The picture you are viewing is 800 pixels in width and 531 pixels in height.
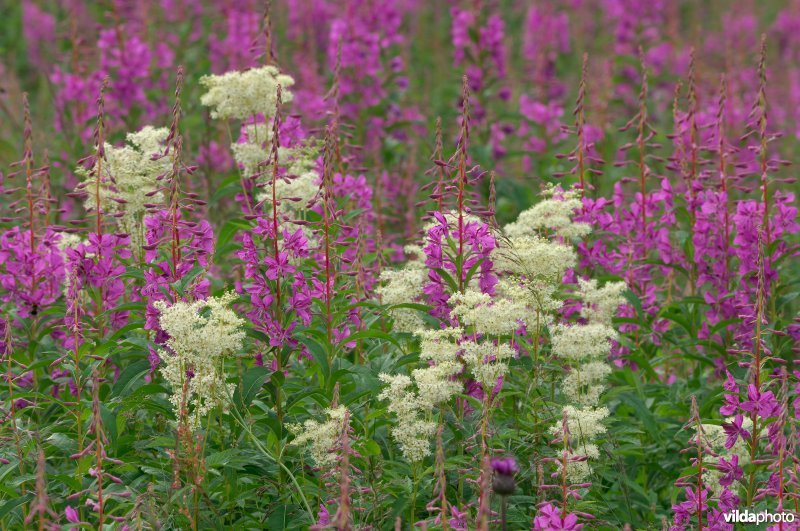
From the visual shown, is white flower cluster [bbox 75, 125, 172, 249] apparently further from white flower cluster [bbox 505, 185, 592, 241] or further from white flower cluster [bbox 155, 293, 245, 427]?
white flower cluster [bbox 505, 185, 592, 241]

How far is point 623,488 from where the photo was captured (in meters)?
4.31

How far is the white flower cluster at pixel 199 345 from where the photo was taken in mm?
3576

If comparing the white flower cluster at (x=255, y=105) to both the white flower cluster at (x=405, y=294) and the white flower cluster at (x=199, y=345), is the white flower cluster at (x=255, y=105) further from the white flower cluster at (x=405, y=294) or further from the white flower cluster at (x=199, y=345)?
the white flower cluster at (x=199, y=345)

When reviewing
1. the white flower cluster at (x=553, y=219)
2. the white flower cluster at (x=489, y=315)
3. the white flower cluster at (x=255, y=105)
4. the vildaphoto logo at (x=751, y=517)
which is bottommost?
the vildaphoto logo at (x=751, y=517)

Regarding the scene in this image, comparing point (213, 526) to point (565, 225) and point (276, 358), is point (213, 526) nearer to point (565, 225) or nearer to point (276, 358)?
point (276, 358)

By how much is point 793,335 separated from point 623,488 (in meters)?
1.09

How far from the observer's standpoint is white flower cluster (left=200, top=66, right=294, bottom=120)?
4.86m

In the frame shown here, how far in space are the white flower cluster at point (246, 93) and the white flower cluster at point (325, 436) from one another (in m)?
1.71

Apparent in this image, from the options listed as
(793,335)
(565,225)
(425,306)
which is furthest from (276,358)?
(793,335)

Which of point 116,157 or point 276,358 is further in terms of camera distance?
point 116,157

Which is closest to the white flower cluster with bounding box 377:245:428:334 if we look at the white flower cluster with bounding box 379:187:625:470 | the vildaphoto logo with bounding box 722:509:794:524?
the white flower cluster with bounding box 379:187:625:470

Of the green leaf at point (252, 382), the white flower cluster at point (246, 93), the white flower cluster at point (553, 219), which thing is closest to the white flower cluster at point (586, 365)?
the white flower cluster at point (553, 219)

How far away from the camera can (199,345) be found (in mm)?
3613

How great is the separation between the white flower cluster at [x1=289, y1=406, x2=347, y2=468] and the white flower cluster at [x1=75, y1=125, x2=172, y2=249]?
133 centimetres
